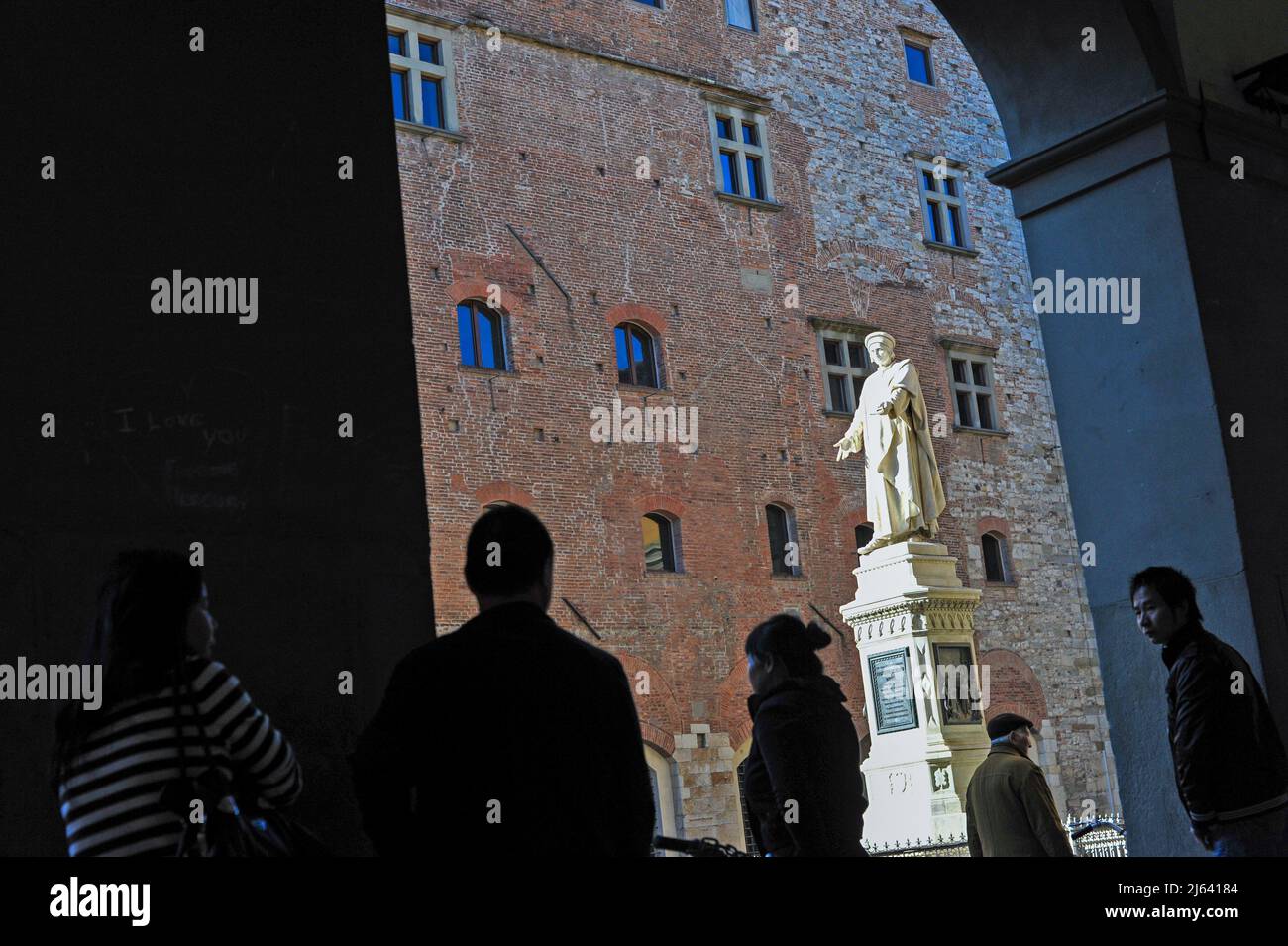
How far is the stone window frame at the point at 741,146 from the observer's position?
1775 centimetres

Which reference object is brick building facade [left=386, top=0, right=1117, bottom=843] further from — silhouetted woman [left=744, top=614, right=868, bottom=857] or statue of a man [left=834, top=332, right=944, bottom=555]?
silhouetted woman [left=744, top=614, right=868, bottom=857]

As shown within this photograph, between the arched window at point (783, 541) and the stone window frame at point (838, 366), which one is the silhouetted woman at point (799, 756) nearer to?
the arched window at point (783, 541)

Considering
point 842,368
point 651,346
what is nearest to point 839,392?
point 842,368

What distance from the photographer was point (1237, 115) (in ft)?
13.5

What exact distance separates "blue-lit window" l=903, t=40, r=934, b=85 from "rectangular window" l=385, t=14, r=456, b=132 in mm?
7258

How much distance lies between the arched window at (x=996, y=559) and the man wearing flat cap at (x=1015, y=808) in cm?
1492

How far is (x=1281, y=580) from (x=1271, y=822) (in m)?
0.85

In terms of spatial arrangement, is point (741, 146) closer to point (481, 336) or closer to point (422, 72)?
point (422, 72)

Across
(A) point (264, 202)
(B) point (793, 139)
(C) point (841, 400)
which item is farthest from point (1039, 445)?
(A) point (264, 202)

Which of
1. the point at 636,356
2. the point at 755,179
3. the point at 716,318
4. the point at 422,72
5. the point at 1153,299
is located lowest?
the point at 1153,299

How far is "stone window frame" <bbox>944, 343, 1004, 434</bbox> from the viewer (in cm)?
1934

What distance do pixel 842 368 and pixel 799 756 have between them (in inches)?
602

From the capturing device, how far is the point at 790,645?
321 centimetres
